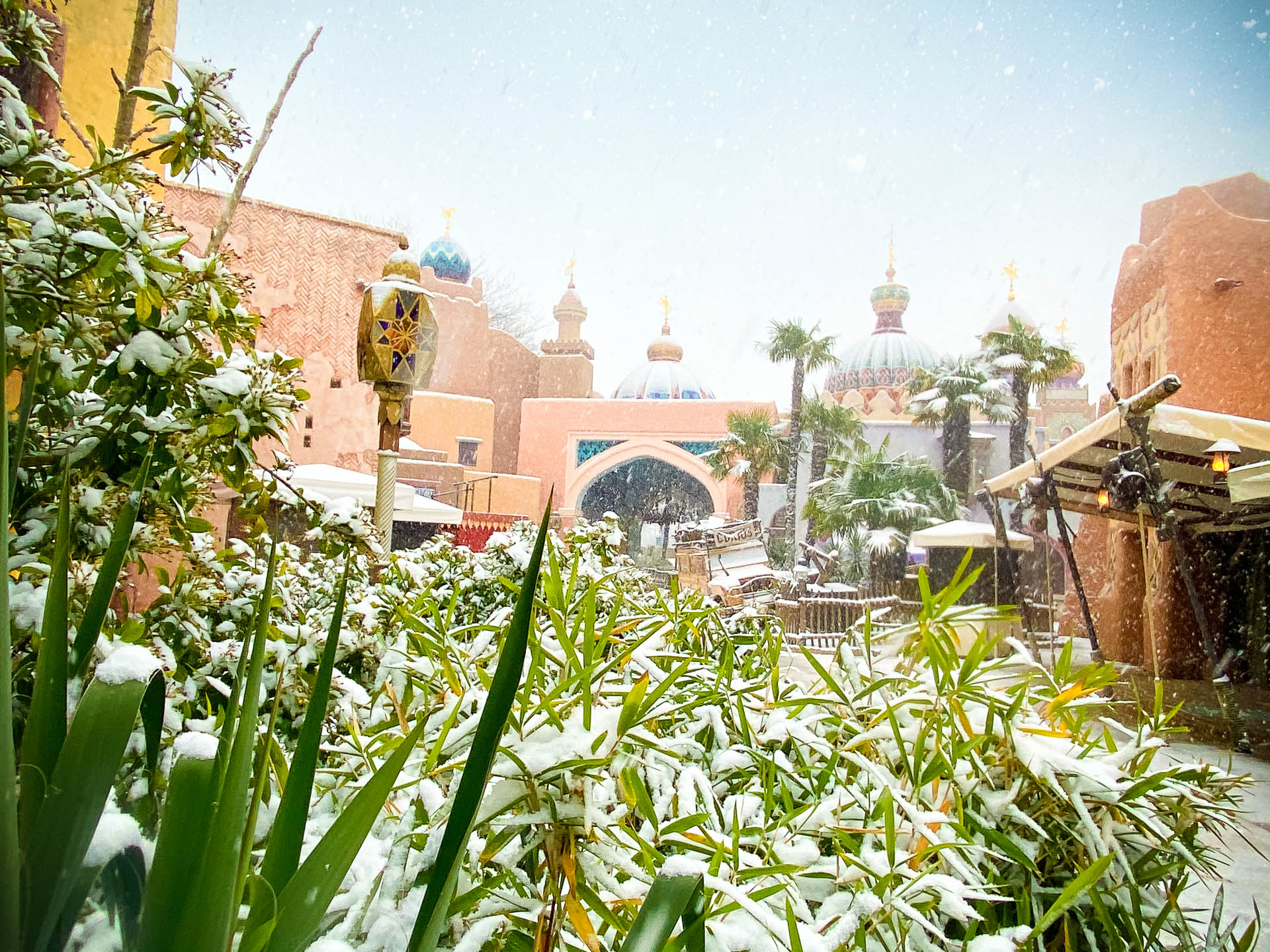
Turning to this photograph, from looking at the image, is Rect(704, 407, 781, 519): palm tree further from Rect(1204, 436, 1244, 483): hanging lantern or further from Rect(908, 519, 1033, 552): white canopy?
Rect(1204, 436, 1244, 483): hanging lantern

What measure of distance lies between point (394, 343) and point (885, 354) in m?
29.8

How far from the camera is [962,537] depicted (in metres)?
11.2

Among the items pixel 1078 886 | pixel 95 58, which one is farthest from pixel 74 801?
pixel 95 58

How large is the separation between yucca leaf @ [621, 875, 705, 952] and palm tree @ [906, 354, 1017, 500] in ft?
58.6

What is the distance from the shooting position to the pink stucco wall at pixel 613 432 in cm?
2288

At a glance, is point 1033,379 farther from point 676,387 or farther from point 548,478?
point 676,387

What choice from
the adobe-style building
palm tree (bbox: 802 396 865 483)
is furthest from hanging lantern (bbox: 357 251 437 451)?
palm tree (bbox: 802 396 865 483)

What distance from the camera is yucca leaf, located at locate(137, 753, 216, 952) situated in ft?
1.19

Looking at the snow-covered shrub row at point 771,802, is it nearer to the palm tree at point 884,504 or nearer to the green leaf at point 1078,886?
the green leaf at point 1078,886

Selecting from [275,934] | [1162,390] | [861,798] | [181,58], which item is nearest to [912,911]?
[861,798]

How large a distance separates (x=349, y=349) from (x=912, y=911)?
11.6 metres

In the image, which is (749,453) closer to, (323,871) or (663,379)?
(663,379)

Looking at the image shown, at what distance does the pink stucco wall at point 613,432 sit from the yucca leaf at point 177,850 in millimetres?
22084

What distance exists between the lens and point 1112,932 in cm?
58
